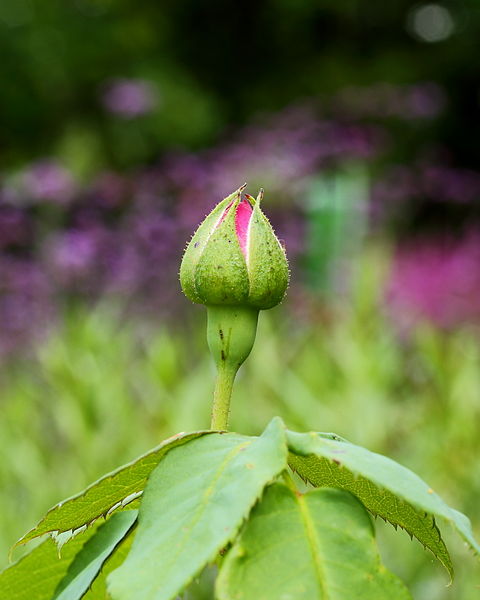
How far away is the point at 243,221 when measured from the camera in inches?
10.0

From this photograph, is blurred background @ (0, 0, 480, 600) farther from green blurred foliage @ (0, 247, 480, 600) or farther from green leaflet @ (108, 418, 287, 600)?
green leaflet @ (108, 418, 287, 600)

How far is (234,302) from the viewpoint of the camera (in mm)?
248

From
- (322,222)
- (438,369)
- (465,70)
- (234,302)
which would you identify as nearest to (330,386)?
(438,369)

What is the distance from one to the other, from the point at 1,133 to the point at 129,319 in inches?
208

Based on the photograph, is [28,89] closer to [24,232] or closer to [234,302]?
[24,232]

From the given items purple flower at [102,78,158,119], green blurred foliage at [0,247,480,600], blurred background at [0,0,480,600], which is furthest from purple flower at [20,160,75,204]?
purple flower at [102,78,158,119]

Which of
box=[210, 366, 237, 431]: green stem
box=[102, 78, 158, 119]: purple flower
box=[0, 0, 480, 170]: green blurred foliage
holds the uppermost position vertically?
box=[0, 0, 480, 170]: green blurred foliage

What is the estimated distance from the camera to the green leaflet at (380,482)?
7.4 inches

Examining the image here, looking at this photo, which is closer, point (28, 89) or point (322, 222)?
point (322, 222)

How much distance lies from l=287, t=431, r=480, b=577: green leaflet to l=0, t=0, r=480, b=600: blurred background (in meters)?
1.08

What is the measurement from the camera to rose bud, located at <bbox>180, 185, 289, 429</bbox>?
24cm

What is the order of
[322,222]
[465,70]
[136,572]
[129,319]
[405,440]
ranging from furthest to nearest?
[465,70]
[129,319]
[322,222]
[405,440]
[136,572]

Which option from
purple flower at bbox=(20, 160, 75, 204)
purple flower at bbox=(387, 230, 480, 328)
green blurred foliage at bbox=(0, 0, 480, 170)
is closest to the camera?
purple flower at bbox=(20, 160, 75, 204)

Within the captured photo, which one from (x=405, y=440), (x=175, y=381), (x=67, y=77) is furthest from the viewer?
(x=67, y=77)
